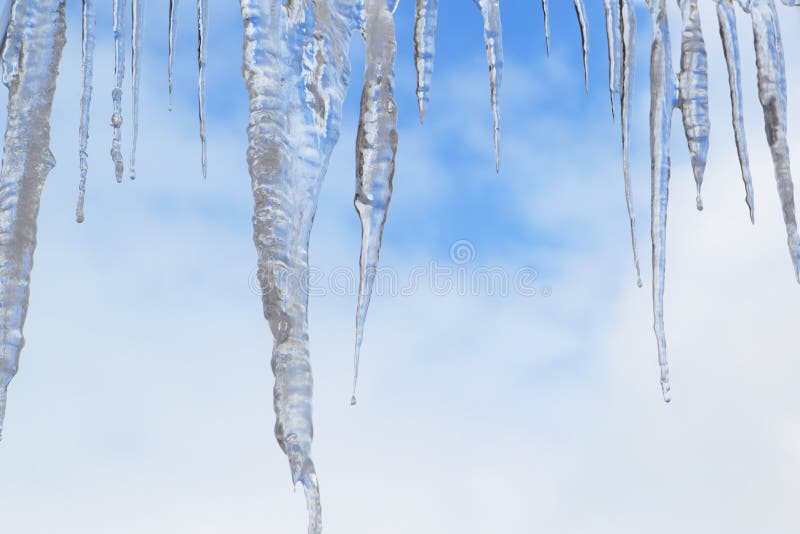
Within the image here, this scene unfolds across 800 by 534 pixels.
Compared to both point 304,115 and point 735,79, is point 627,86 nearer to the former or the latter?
point 735,79

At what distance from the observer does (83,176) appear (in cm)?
241

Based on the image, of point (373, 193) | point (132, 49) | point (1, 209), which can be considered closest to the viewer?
point (373, 193)

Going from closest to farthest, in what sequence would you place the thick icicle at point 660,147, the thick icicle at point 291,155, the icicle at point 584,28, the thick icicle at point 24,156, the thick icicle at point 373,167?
1. the thick icicle at point 291,155
2. the thick icicle at point 373,167
3. the thick icicle at point 24,156
4. the thick icicle at point 660,147
5. the icicle at point 584,28

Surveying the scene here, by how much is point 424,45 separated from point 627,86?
624mm

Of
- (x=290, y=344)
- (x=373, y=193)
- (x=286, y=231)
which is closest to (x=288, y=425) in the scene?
(x=290, y=344)

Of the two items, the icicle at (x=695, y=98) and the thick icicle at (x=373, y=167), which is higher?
the icicle at (x=695, y=98)

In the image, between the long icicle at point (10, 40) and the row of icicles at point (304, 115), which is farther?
the long icicle at point (10, 40)

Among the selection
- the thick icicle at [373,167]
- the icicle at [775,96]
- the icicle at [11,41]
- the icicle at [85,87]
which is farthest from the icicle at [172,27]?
the icicle at [775,96]

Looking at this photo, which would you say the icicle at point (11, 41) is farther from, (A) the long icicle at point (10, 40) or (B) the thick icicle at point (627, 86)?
(B) the thick icicle at point (627, 86)

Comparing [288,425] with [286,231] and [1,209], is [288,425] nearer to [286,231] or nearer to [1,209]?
[286,231]

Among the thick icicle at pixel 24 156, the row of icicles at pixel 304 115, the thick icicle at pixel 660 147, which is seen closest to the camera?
the row of icicles at pixel 304 115

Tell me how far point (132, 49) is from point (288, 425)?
1346 mm

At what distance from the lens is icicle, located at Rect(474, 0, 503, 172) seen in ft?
7.84

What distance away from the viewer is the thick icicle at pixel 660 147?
2338 mm
